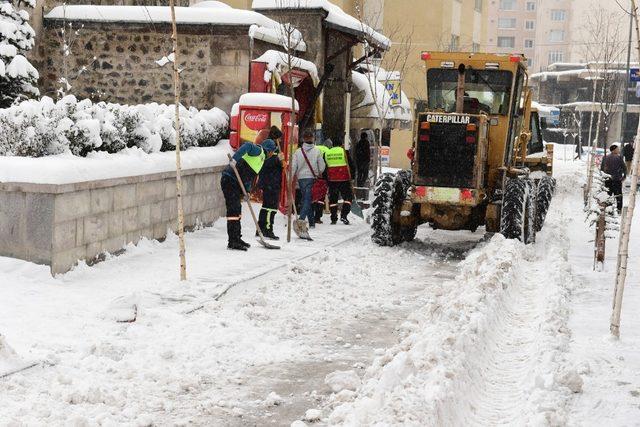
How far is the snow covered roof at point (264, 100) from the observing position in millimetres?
15148

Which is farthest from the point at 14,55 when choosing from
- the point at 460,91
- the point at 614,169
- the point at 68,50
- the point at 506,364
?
the point at 614,169

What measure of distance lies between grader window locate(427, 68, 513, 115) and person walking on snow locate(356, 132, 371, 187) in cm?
725

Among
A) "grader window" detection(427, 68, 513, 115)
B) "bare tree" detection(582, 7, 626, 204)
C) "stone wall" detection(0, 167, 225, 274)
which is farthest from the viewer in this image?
"bare tree" detection(582, 7, 626, 204)

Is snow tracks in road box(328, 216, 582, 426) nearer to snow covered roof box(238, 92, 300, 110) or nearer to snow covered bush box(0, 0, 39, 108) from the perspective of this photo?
snow covered roof box(238, 92, 300, 110)

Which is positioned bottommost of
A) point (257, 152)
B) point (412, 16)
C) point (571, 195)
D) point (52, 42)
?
point (571, 195)

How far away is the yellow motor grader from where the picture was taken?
13.4m

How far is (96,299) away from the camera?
8.58 meters

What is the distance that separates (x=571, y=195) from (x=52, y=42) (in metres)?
17.9

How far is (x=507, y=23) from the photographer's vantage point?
4257 inches

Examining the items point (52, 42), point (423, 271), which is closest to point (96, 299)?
point (423, 271)

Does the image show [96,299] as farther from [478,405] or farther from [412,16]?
[412,16]

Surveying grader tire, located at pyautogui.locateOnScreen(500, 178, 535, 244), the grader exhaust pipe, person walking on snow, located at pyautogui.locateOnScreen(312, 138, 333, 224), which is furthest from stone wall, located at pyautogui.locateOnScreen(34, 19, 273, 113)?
grader tire, located at pyautogui.locateOnScreen(500, 178, 535, 244)

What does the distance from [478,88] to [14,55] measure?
7.78 metres

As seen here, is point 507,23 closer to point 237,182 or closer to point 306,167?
point 306,167
